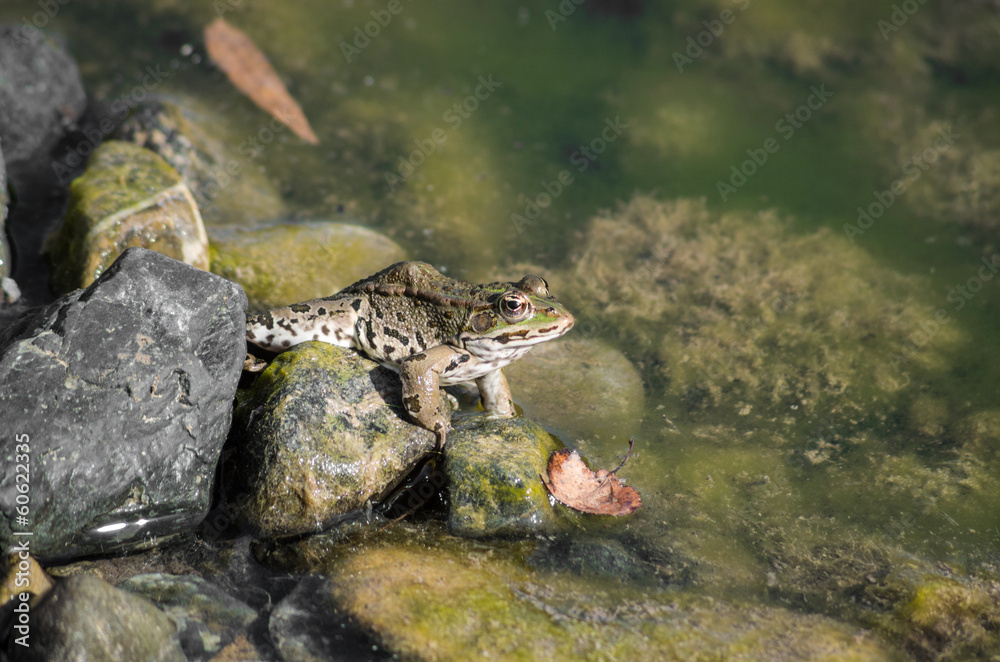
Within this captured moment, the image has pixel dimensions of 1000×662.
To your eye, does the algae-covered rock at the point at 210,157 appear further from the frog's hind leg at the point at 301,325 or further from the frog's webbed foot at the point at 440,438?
the frog's webbed foot at the point at 440,438

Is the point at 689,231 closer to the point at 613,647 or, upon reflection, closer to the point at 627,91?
the point at 627,91

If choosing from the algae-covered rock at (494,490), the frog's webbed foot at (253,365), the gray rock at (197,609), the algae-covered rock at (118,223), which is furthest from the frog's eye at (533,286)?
the algae-covered rock at (118,223)

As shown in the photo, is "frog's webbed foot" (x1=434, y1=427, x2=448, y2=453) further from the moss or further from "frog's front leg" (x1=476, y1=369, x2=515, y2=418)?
the moss

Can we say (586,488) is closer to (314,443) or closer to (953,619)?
(314,443)

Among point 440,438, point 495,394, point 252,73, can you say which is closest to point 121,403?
point 440,438

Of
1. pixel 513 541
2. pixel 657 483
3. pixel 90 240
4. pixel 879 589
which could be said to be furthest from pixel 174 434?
pixel 879 589

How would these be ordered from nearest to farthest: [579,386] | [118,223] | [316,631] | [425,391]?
[316,631]
[425,391]
[118,223]
[579,386]
